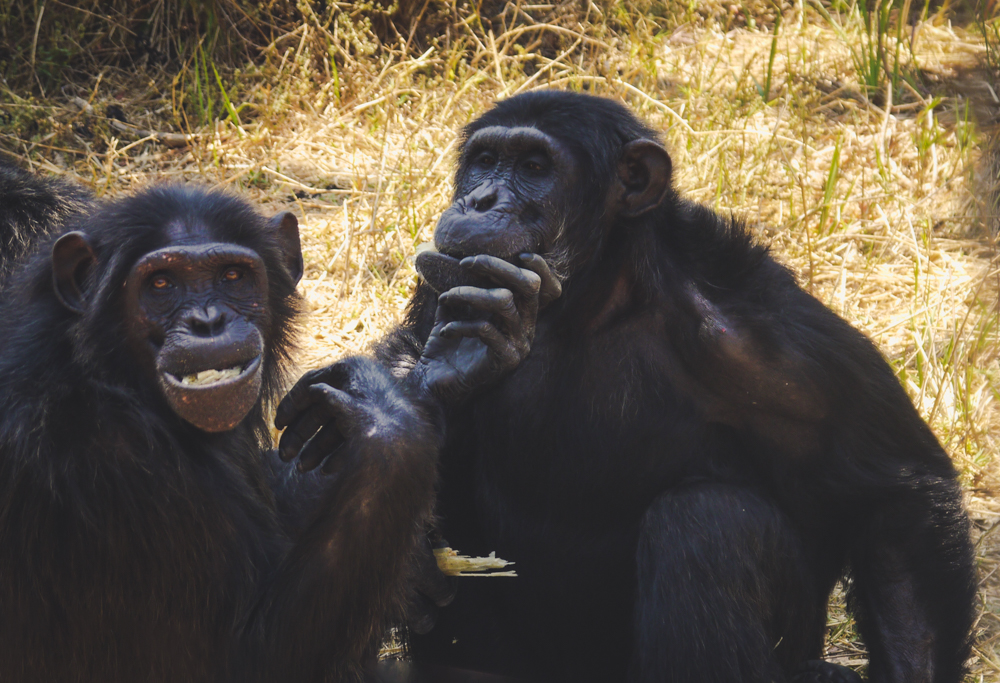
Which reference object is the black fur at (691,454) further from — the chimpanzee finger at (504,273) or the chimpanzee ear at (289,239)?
the chimpanzee ear at (289,239)

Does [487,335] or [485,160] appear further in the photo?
[485,160]

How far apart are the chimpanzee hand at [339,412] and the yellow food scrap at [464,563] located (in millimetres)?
759

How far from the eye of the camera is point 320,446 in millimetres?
3555

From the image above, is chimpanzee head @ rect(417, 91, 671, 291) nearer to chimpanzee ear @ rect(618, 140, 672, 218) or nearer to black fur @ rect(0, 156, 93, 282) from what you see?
chimpanzee ear @ rect(618, 140, 672, 218)

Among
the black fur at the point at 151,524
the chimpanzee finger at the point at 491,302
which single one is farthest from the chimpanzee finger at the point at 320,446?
the chimpanzee finger at the point at 491,302

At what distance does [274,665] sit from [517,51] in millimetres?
6863

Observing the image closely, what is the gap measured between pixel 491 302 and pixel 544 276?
276 millimetres

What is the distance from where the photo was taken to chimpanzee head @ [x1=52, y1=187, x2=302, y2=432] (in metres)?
3.26

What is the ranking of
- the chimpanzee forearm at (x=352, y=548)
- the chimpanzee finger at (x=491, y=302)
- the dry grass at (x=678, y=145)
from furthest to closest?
the dry grass at (x=678, y=145), the chimpanzee finger at (x=491, y=302), the chimpanzee forearm at (x=352, y=548)

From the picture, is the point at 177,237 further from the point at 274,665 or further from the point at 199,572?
the point at 274,665

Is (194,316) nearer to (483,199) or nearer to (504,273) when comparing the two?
(504,273)

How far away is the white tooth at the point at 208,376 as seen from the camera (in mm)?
3252

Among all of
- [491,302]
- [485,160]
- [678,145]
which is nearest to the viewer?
[491,302]

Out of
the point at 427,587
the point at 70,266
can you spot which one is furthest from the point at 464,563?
the point at 70,266
